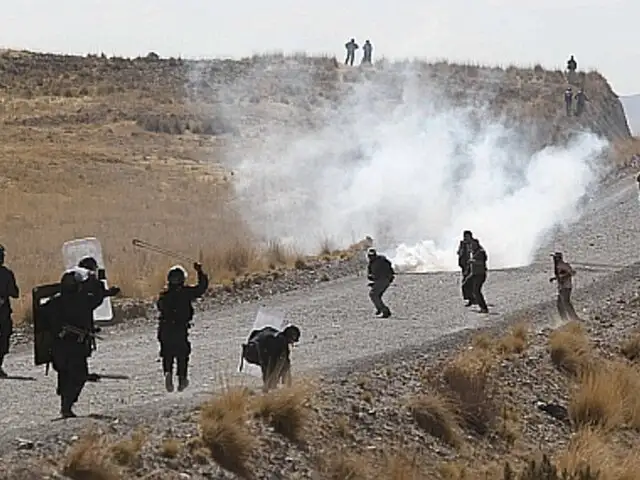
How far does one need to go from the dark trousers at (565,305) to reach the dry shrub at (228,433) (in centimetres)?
956

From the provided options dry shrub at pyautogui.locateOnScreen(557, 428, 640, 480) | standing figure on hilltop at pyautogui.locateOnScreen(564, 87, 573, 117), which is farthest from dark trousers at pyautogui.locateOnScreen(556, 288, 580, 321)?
standing figure on hilltop at pyautogui.locateOnScreen(564, 87, 573, 117)

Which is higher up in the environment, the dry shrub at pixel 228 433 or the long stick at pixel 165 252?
the long stick at pixel 165 252

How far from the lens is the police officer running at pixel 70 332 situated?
42.0ft

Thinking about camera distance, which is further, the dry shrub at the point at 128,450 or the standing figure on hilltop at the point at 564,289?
the standing figure on hilltop at the point at 564,289

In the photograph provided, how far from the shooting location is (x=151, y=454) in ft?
37.6

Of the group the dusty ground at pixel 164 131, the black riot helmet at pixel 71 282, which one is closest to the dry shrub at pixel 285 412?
the black riot helmet at pixel 71 282

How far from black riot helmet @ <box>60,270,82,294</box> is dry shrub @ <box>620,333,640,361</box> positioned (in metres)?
9.45

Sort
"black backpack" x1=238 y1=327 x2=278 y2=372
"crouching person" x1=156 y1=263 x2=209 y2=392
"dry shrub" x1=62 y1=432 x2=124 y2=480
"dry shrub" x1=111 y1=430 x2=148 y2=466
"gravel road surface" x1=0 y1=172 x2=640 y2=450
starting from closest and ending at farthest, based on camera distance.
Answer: "dry shrub" x1=62 y1=432 x2=124 y2=480
"dry shrub" x1=111 y1=430 x2=148 y2=466
"black backpack" x1=238 y1=327 x2=278 y2=372
"crouching person" x1=156 y1=263 x2=209 y2=392
"gravel road surface" x1=0 y1=172 x2=640 y2=450

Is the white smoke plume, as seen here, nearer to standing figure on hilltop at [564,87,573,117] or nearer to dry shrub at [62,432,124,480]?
standing figure on hilltop at [564,87,573,117]

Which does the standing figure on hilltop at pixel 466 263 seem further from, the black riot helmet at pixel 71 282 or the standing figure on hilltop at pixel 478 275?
the black riot helmet at pixel 71 282

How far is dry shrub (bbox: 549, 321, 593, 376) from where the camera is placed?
18312mm

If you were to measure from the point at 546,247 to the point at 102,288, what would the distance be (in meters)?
22.2

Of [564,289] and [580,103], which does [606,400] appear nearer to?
[564,289]

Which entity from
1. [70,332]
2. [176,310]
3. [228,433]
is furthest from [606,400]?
[70,332]
